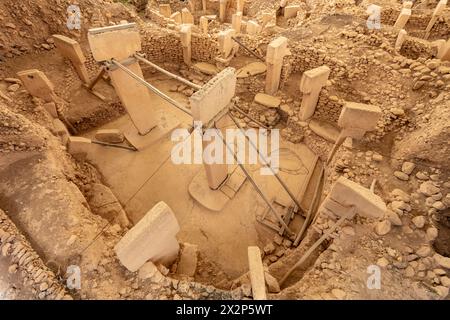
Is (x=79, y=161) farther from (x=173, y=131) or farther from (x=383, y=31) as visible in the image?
(x=383, y=31)

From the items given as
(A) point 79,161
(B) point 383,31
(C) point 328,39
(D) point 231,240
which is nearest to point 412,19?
(B) point 383,31

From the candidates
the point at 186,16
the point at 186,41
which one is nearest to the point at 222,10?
the point at 186,16

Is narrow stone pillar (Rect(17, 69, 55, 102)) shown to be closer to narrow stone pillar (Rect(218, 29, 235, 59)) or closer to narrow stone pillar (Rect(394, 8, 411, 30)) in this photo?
narrow stone pillar (Rect(218, 29, 235, 59))

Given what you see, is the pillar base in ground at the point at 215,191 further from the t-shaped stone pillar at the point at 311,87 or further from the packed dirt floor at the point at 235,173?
the t-shaped stone pillar at the point at 311,87

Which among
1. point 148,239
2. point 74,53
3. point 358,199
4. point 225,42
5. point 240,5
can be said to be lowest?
point 148,239

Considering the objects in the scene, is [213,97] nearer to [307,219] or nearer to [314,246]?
[314,246]
